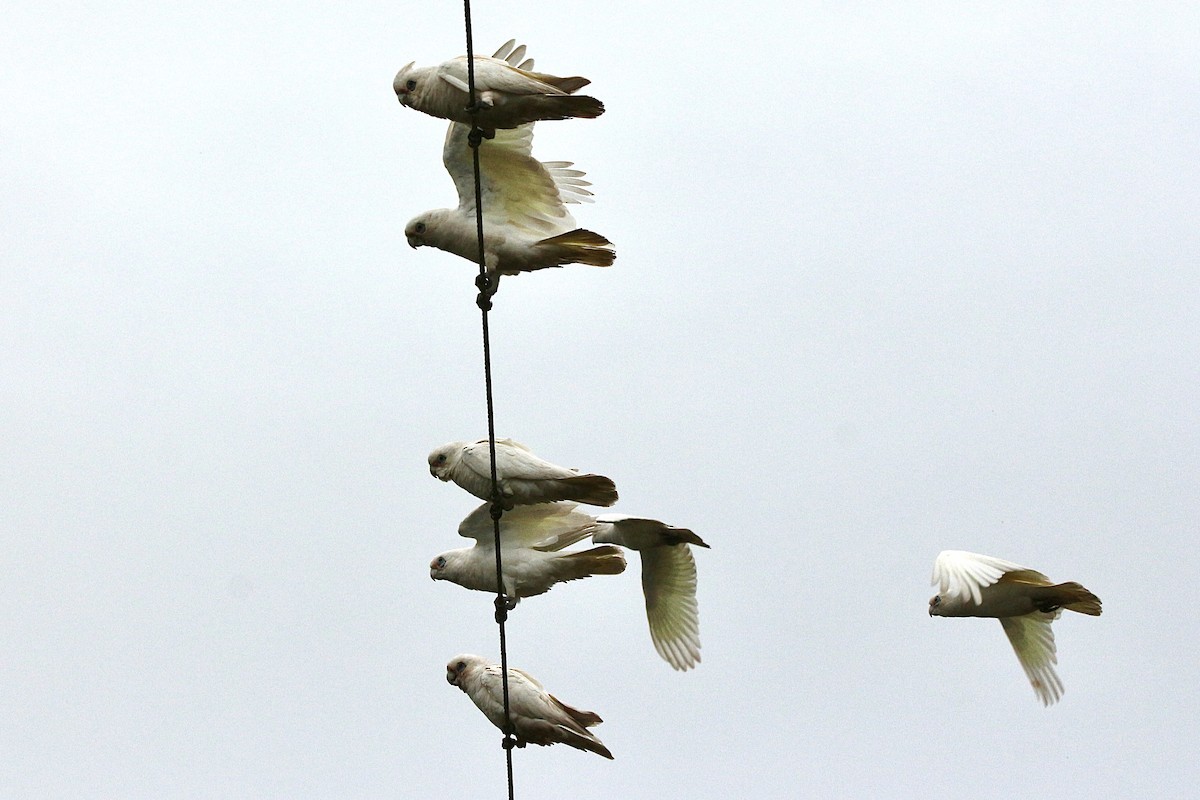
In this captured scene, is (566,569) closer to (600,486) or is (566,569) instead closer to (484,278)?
(600,486)

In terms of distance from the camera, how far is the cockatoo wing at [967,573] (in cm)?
1461

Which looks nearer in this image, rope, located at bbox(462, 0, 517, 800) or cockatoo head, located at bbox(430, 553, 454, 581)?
rope, located at bbox(462, 0, 517, 800)

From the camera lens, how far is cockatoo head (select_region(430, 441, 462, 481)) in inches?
585

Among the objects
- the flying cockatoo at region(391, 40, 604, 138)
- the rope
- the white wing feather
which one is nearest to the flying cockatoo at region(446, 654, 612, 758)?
the rope

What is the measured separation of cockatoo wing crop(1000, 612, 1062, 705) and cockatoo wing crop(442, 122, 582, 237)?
4.92 meters

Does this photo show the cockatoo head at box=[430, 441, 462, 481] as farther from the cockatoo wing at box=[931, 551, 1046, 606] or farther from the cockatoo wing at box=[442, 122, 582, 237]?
the cockatoo wing at box=[931, 551, 1046, 606]

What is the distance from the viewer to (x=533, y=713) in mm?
14734

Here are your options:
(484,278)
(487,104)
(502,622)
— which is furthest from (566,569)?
(487,104)

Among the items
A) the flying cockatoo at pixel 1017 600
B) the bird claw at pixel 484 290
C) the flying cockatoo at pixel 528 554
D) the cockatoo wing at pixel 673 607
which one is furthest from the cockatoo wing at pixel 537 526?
the flying cockatoo at pixel 1017 600

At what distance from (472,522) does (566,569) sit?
0.99 m

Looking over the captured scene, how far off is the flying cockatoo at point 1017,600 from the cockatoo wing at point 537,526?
2.86 m

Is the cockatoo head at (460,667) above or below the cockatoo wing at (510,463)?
below

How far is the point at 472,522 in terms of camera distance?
15.3m

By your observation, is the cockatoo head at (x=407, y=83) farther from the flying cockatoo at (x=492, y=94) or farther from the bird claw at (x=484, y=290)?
the bird claw at (x=484, y=290)
